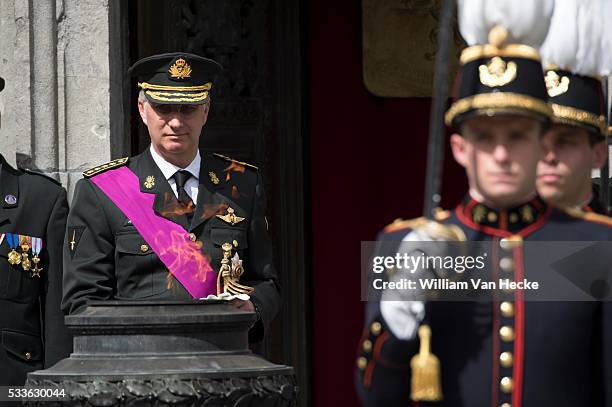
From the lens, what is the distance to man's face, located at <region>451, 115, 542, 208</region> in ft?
15.0

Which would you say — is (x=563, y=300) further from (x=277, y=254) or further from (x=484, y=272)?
(x=277, y=254)

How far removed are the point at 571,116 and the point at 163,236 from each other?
194 centimetres

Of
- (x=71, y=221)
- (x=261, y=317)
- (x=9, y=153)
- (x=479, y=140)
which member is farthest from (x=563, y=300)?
(x=9, y=153)

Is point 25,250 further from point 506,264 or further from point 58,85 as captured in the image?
point 506,264

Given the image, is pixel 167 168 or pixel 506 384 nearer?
pixel 506 384

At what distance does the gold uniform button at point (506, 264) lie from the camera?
15.6ft

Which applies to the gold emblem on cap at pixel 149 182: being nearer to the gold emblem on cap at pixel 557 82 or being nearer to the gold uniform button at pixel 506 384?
the gold emblem on cap at pixel 557 82

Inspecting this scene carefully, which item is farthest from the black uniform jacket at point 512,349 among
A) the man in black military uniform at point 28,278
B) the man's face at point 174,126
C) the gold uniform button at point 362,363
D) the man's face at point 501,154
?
the man in black military uniform at point 28,278

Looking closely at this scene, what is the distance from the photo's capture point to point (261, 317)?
265 inches

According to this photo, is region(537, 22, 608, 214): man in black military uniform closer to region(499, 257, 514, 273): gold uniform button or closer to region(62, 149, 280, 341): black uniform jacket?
region(499, 257, 514, 273): gold uniform button

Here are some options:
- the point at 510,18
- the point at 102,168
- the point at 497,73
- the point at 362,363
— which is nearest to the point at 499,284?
the point at 362,363

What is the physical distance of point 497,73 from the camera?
472cm

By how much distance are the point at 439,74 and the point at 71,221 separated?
2673 mm

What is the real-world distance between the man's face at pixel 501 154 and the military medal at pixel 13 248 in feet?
9.91
